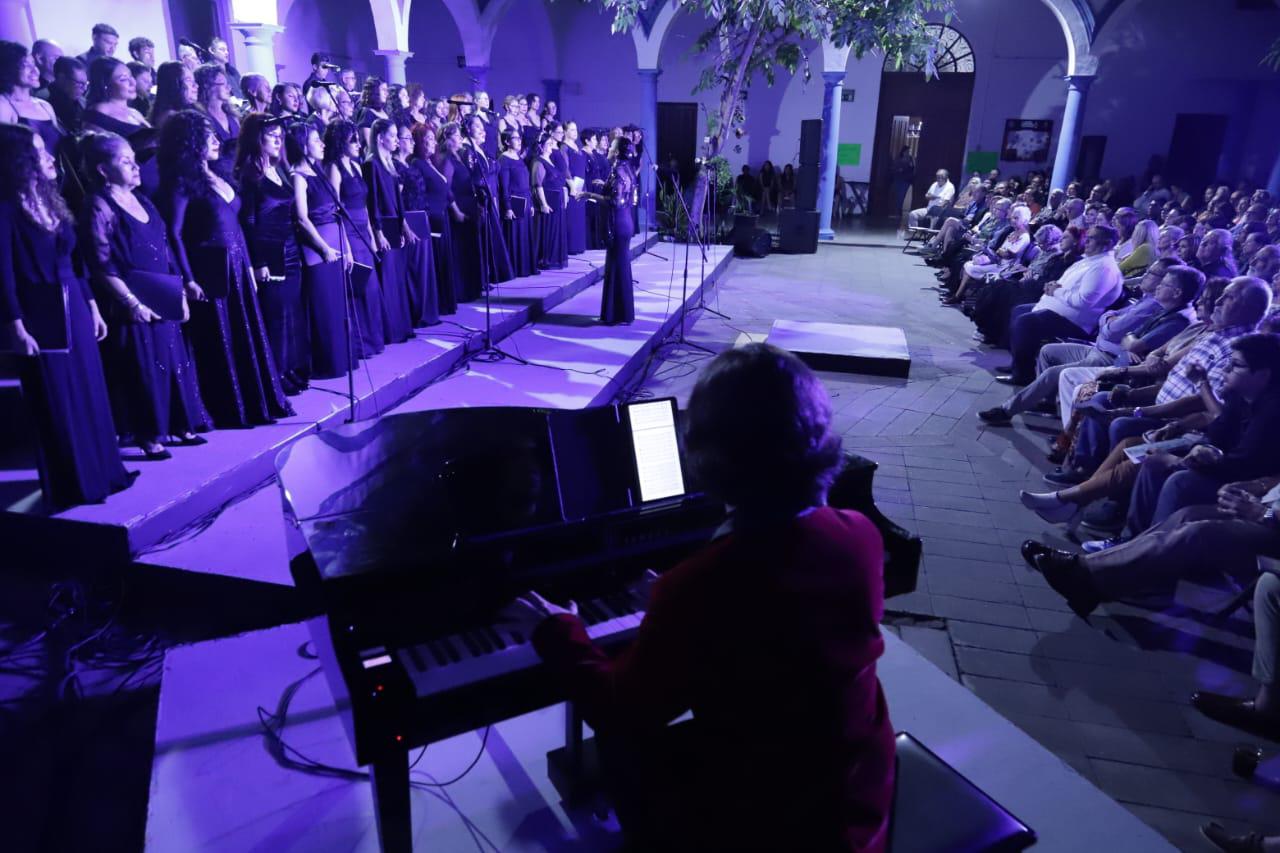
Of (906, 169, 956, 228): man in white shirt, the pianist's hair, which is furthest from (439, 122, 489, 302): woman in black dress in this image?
(906, 169, 956, 228): man in white shirt

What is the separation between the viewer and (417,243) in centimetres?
625

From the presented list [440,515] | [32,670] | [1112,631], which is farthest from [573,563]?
[1112,631]

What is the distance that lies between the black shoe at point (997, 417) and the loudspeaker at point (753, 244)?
301 inches

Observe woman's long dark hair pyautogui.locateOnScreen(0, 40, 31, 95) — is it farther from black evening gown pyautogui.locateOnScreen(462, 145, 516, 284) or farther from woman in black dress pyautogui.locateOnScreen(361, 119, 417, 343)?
black evening gown pyautogui.locateOnScreen(462, 145, 516, 284)

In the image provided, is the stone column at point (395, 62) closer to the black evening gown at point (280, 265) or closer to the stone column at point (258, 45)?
the stone column at point (258, 45)

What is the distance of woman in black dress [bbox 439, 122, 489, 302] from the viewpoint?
684 cm

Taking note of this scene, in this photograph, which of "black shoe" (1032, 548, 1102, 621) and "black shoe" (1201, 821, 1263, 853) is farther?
"black shoe" (1032, 548, 1102, 621)

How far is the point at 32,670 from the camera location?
117 inches

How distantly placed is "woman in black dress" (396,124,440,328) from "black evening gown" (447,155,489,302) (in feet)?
1.40

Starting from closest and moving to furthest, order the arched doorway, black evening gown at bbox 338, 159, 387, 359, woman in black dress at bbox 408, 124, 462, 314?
black evening gown at bbox 338, 159, 387, 359
woman in black dress at bbox 408, 124, 462, 314
the arched doorway

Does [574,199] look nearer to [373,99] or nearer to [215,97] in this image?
[373,99]

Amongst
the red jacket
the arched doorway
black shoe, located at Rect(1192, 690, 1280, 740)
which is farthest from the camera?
the arched doorway

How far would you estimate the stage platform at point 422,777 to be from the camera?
2271mm

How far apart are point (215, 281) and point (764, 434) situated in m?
3.65
